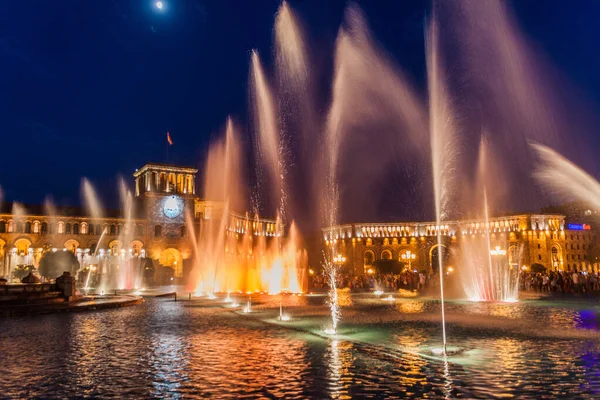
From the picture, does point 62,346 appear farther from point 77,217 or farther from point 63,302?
point 77,217

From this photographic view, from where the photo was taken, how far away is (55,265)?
52.2m

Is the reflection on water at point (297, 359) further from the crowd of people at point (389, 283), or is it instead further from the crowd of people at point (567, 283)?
the crowd of people at point (389, 283)

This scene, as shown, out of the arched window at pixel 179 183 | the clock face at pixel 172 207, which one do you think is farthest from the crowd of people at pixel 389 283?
the arched window at pixel 179 183

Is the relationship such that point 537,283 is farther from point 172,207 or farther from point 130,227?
point 130,227

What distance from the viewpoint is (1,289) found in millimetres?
22969

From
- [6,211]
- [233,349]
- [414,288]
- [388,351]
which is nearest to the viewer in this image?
[388,351]

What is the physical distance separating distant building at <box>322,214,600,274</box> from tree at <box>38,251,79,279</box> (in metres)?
67.2

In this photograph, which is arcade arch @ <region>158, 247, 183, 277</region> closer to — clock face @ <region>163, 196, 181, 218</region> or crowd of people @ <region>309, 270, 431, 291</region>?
clock face @ <region>163, 196, 181, 218</region>

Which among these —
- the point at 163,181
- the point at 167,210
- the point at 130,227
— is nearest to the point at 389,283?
the point at 167,210

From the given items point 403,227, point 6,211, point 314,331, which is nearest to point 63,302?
point 314,331

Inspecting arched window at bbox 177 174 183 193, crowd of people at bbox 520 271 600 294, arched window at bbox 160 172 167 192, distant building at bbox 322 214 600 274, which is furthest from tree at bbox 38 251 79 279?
distant building at bbox 322 214 600 274

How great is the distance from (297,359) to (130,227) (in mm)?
76581

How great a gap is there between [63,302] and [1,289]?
2665 millimetres

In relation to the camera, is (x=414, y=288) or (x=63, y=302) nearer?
(x=63, y=302)
